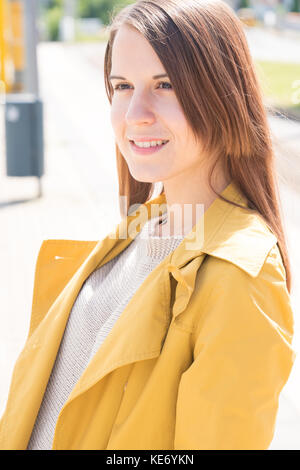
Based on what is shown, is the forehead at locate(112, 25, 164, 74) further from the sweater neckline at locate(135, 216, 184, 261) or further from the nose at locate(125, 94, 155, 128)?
the sweater neckline at locate(135, 216, 184, 261)

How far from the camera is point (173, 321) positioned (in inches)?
55.2

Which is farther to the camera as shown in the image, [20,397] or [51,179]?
[51,179]

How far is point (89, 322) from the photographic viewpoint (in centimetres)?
173

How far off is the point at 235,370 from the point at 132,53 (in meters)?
0.74

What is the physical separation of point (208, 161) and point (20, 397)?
753mm

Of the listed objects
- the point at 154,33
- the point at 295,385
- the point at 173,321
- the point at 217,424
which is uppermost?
the point at 154,33

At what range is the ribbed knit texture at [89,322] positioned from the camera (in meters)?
1.68

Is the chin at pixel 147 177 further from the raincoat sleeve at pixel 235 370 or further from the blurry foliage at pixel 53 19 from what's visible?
the blurry foliage at pixel 53 19

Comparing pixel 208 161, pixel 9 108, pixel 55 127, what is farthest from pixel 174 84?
pixel 55 127

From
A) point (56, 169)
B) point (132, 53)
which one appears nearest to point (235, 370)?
point (132, 53)

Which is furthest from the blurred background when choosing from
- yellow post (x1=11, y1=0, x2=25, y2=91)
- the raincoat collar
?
the raincoat collar

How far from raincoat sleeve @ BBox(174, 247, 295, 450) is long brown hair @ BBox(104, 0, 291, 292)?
291mm

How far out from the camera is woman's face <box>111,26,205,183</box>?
1526 millimetres

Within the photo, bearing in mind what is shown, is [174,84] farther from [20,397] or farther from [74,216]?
[74,216]
